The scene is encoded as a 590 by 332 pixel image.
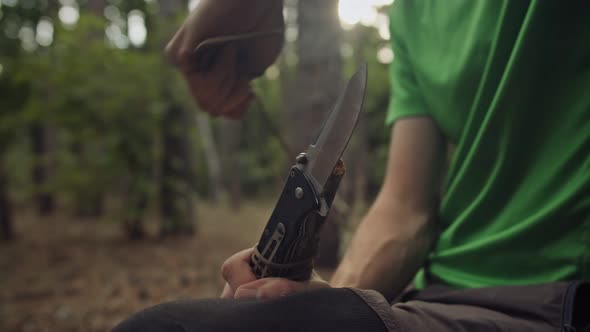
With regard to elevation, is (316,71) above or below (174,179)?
above

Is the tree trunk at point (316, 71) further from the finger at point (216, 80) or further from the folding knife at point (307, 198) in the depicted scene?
the folding knife at point (307, 198)

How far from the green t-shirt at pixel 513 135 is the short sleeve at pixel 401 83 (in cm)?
8

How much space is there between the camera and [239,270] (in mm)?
916

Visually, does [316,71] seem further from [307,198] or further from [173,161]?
[307,198]

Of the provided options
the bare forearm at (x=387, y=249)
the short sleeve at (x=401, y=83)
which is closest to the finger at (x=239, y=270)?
the bare forearm at (x=387, y=249)

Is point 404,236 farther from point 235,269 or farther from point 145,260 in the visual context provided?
point 145,260

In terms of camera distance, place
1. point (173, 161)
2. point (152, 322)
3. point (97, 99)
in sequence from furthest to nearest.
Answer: point (173, 161), point (97, 99), point (152, 322)

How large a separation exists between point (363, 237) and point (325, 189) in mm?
480

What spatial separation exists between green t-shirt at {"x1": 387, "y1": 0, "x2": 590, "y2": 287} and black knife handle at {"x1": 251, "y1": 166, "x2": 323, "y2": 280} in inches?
20.0

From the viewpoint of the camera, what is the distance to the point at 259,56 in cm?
131

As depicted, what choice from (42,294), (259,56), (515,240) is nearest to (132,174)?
(42,294)

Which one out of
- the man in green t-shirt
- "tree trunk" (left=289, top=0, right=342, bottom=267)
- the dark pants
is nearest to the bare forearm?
the man in green t-shirt

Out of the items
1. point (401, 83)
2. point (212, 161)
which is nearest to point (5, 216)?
point (212, 161)

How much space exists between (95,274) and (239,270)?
16.8ft
